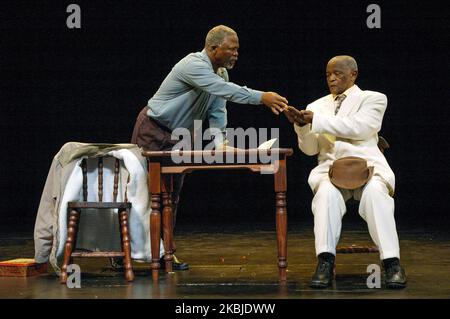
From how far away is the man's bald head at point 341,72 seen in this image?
12.3 ft

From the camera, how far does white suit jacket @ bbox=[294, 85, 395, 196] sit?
12.0 feet

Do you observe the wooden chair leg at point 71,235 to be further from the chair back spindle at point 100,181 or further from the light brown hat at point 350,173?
the light brown hat at point 350,173

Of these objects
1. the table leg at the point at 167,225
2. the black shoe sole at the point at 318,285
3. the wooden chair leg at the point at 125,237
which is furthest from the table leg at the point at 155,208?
the black shoe sole at the point at 318,285

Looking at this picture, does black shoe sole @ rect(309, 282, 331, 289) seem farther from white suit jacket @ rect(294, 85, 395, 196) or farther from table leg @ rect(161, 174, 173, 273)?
table leg @ rect(161, 174, 173, 273)

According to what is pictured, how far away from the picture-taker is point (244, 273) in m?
3.89

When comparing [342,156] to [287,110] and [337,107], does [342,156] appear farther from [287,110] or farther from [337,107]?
[287,110]

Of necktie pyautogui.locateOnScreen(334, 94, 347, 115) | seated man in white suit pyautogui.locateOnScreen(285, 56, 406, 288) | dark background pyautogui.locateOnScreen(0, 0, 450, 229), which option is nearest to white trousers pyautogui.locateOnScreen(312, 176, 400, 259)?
seated man in white suit pyautogui.locateOnScreen(285, 56, 406, 288)

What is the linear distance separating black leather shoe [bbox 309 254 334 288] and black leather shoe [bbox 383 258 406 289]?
0.82 feet

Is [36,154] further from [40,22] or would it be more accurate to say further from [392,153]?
[392,153]

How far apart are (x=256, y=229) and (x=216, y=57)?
2.52m

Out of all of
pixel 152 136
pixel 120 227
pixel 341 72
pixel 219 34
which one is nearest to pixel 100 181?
pixel 120 227

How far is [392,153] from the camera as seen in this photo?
7230mm

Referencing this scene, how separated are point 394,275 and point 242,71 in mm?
3963

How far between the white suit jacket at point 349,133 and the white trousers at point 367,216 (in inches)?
5.2
